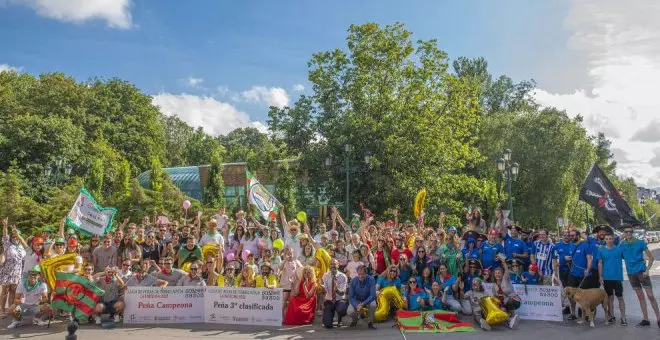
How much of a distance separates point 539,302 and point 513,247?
4.59 feet

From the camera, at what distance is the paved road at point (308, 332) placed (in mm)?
9031

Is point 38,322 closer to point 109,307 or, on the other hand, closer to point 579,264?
point 109,307

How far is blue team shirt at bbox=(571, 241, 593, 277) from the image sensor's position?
10.1m

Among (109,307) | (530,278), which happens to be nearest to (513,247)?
(530,278)

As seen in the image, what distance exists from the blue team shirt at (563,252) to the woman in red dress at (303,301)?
519 centimetres

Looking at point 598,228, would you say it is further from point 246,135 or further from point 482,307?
point 246,135

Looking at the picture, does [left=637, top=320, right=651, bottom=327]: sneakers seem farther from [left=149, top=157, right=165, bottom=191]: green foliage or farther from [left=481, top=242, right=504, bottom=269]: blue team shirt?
[left=149, top=157, right=165, bottom=191]: green foliage

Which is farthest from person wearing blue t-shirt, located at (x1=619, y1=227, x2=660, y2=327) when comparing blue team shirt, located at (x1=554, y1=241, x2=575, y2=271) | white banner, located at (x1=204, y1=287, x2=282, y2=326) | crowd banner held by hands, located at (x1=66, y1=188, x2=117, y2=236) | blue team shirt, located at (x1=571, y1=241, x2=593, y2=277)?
crowd banner held by hands, located at (x1=66, y1=188, x2=117, y2=236)

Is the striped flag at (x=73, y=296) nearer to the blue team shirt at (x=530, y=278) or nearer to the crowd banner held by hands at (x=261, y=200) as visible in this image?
the crowd banner held by hands at (x=261, y=200)

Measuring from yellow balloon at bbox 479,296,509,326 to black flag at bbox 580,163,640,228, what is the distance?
15.1 ft

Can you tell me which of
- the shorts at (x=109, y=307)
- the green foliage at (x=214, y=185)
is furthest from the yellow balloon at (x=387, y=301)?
the green foliage at (x=214, y=185)

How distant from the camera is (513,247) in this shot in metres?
11.3

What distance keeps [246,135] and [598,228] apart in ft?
275

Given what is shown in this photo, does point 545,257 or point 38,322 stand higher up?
point 545,257
